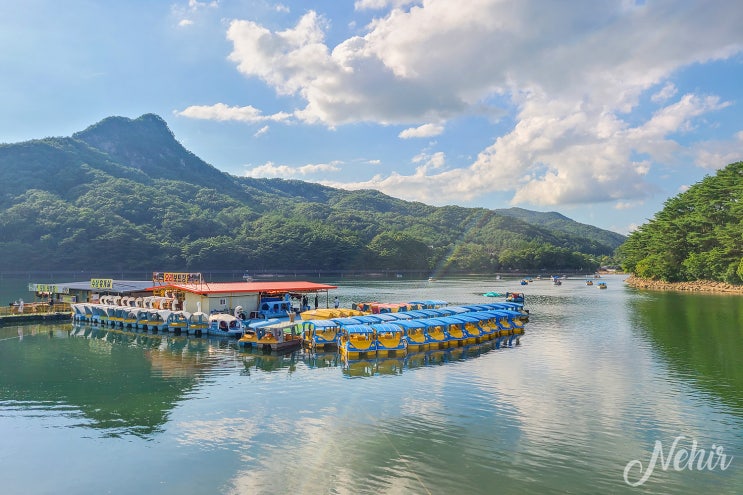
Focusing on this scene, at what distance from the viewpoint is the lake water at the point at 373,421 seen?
1831 centimetres

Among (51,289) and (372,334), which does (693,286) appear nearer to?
(372,334)

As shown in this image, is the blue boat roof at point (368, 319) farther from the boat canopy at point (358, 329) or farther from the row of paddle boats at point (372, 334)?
the boat canopy at point (358, 329)

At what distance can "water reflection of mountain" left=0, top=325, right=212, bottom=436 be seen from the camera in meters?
26.5

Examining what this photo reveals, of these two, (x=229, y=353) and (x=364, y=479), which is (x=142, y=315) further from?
(x=364, y=479)

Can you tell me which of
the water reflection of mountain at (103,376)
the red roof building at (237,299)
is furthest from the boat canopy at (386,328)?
the red roof building at (237,299)

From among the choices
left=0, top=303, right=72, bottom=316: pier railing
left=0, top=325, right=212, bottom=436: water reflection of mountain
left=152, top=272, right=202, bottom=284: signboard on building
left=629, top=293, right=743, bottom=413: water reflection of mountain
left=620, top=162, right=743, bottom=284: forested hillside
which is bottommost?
left=0, top=325, right=212, bottom=436: water reflection of mountain

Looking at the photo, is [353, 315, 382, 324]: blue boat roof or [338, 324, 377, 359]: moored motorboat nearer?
[338, 324, 377, 359]: moored motorboat

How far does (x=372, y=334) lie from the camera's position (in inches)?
1580

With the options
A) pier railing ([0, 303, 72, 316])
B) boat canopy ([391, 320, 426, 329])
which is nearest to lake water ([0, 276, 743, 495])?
boat canopy ([391, 320, 426, 329])

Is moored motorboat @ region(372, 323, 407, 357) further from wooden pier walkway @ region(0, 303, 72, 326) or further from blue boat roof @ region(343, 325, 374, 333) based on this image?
wooden pier walkway @ region(0, 303, 72, 326)

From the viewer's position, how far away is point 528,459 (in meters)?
19.7

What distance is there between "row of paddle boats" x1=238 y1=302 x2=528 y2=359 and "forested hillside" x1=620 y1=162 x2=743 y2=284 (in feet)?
244

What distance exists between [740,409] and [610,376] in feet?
27.2

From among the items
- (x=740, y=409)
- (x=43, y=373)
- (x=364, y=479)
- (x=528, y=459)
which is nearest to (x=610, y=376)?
(x=740, y=409)
